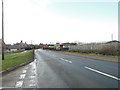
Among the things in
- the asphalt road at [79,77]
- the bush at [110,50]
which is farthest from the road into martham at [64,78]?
the bush at [110,50]

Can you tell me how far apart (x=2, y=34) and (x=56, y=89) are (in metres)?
15.6

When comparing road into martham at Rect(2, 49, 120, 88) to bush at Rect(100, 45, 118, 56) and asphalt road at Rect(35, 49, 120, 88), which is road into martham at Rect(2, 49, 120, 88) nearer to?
asphalt road at Rect(35, 49, 120, 88)

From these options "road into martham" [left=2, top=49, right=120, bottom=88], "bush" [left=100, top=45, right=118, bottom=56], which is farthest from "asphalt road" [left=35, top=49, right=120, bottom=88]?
"bush" [left=100, top=45, right=118, bottom=56]

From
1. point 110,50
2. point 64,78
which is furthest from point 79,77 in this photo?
point 110,50

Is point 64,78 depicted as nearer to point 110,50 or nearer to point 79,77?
point 79,77

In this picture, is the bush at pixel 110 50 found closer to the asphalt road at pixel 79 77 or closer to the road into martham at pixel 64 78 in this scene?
the asphalt road at pixel 79 77

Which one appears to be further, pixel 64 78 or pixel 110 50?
pixel 110 50

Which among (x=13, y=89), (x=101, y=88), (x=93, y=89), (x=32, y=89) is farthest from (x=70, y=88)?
(x=13, y=89)

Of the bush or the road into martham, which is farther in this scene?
the bush

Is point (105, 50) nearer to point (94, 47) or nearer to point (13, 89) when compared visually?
point (94, 47)

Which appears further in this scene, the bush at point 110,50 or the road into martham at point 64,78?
the bush at point 110,50

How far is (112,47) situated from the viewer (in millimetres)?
17703

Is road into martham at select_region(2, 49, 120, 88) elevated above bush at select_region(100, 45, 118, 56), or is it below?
below

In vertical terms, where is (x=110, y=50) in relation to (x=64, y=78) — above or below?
above
